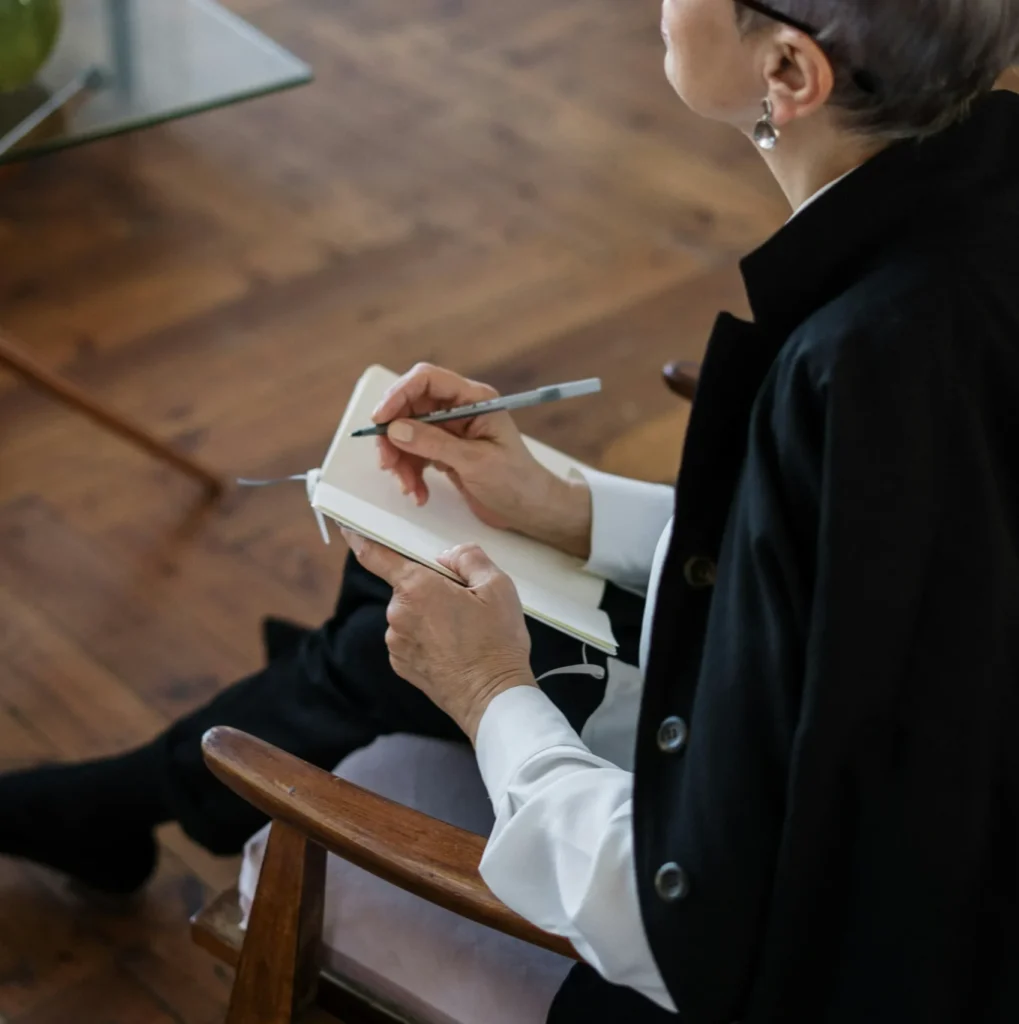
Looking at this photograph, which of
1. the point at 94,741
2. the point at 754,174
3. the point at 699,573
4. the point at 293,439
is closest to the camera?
the point at 699,573

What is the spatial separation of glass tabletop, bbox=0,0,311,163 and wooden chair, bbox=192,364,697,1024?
3.42ft

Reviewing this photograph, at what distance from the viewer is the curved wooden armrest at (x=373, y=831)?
848 millimetres

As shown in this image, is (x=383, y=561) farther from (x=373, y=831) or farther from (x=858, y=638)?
(x=858, y=638)

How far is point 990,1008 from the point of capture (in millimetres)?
812

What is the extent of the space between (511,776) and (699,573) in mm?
193

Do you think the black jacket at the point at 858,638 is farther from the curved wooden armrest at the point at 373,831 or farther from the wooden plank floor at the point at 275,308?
the wooden plank floor at the point at 275,308

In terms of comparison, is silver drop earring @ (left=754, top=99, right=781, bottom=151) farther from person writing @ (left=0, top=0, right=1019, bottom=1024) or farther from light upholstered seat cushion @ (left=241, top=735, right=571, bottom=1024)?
light upholstered seat cushion @ (left=241, top=735, right=571, bottom=1024)

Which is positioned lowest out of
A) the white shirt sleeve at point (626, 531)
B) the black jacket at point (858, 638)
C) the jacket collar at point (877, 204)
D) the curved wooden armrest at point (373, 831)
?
the white shirt sleeve at point (626, 531)

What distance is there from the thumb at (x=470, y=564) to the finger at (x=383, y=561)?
32 mm

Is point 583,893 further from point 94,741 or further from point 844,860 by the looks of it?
point 94,741

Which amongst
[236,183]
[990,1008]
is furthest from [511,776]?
[236,183]

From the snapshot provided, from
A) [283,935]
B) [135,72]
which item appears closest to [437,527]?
[283,935]

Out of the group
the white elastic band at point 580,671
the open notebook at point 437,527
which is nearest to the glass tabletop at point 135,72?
the open notebook at point 437,527

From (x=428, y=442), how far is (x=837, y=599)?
0.54 metres
